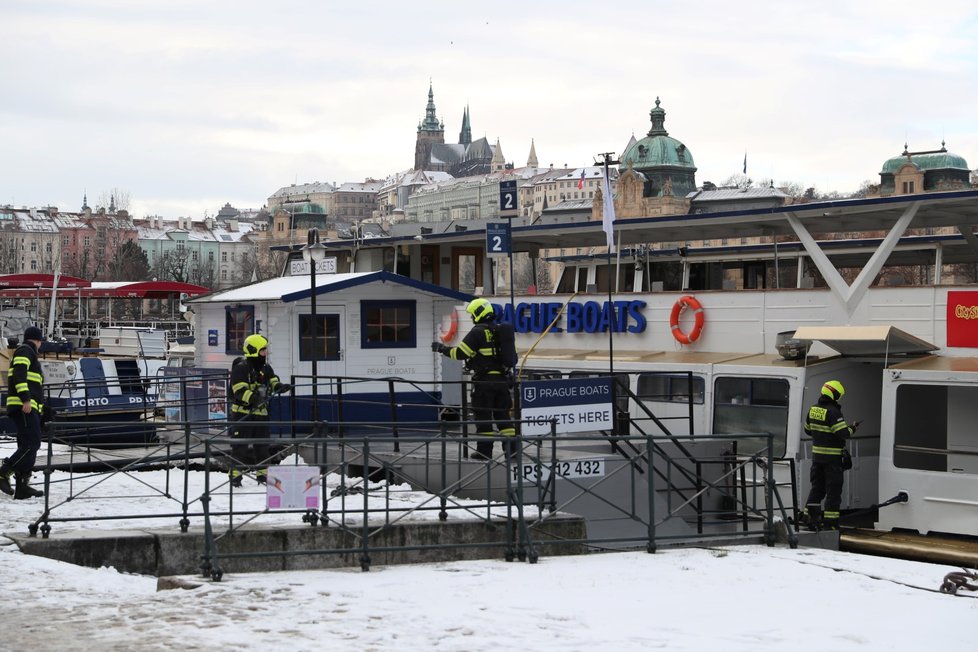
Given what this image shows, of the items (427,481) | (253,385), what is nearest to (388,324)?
(253,385)

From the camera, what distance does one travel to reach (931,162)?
13100cm

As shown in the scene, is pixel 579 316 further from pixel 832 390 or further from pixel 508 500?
pixel 508 500

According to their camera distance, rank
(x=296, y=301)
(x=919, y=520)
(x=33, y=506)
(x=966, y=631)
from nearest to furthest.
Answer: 1. (x=966, y=631)
2. (x=33, y=506)
3. (x=919, y=520)
4. (x=296, y=301)

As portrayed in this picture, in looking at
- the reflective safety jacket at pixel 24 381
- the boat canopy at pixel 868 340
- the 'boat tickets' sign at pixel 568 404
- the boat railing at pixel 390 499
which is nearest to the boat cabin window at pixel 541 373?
the boat railing at pixel 390 499

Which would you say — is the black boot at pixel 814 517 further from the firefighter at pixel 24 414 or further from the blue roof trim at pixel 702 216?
the firefighter at pixel 24 414

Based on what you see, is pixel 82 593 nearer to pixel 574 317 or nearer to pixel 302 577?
pixel 302 577

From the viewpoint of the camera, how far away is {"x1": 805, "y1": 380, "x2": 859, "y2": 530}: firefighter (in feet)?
54.0

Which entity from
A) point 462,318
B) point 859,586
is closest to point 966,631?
point 859,586

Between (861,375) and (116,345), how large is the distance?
34258 millimetres

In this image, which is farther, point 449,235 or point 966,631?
point 449,235

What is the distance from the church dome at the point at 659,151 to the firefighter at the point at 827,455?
5989 inches

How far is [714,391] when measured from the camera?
64.1 feet

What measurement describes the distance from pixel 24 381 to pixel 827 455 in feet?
33.5

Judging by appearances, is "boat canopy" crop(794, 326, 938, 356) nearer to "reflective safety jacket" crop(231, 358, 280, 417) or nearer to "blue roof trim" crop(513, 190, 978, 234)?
"blue roof trim" crop(513, 190, 978, 234)
